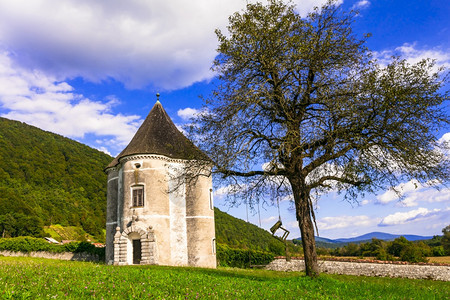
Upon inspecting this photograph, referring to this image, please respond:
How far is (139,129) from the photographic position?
29.2 meters

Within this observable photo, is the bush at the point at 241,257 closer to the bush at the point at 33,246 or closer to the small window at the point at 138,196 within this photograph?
the small window at the point at 138,196

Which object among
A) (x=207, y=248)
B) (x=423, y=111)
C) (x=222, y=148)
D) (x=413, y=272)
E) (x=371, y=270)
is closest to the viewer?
(x=423, y=111)

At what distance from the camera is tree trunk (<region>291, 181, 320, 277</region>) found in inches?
531

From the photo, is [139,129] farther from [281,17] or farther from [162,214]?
[281,17]

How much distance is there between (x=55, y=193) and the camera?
68.3 m

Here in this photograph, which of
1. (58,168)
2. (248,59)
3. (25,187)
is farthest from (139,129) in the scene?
(58,168)

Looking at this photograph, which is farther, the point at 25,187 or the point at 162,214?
the point at 25,187

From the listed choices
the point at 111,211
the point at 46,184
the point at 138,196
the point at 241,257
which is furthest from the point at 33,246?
the point at 46,184

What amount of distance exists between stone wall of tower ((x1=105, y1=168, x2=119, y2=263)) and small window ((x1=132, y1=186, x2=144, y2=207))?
364 centimetres

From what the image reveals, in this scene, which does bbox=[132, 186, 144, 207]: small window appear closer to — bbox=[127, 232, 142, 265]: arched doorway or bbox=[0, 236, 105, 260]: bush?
bbox=[127, 232, 142, 265]: arched doorway

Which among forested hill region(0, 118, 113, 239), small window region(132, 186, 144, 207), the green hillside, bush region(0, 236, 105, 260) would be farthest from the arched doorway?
forested hill region(0, 118, 113, 239)

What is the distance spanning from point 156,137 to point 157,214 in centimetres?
633

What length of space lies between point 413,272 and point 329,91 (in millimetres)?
15751

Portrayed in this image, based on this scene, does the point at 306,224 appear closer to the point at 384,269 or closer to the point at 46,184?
the point at 384,269
